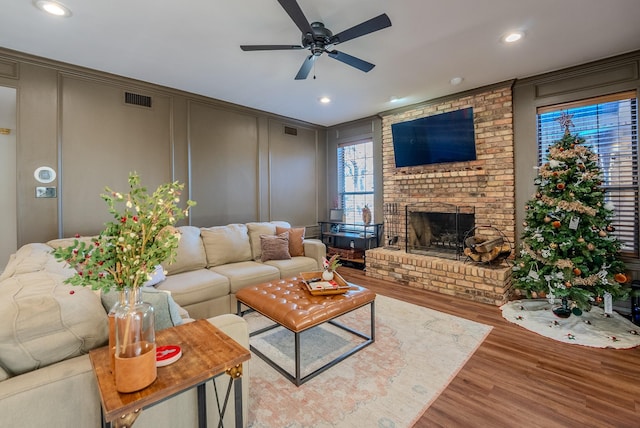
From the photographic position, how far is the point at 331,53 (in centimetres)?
259

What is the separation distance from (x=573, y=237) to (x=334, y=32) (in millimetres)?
3075

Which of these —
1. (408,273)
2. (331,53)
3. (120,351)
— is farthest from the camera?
(408,273)

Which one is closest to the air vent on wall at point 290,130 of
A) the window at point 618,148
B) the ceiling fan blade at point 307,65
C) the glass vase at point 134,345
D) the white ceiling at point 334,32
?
the white ceiling at point 334,32

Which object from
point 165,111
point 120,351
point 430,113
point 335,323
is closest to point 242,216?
point 165,111

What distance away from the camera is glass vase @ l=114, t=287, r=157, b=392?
Result: 0.95 m

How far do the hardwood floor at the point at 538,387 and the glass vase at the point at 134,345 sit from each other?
1.50 metres

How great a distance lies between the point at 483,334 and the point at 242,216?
367 centimetres

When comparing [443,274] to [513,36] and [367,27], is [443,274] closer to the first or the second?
[513,36]

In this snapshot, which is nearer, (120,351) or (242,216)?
(120,351)

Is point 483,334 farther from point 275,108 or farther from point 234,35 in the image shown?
point 275,108

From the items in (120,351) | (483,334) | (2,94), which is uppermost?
(2,94)

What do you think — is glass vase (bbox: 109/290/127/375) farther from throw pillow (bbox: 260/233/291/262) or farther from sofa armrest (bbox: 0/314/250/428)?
throw pillow (bbox: 260/233/291/262)

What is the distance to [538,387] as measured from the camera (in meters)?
1.99

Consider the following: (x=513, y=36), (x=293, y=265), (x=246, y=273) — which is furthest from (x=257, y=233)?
(x=513, y=36)
